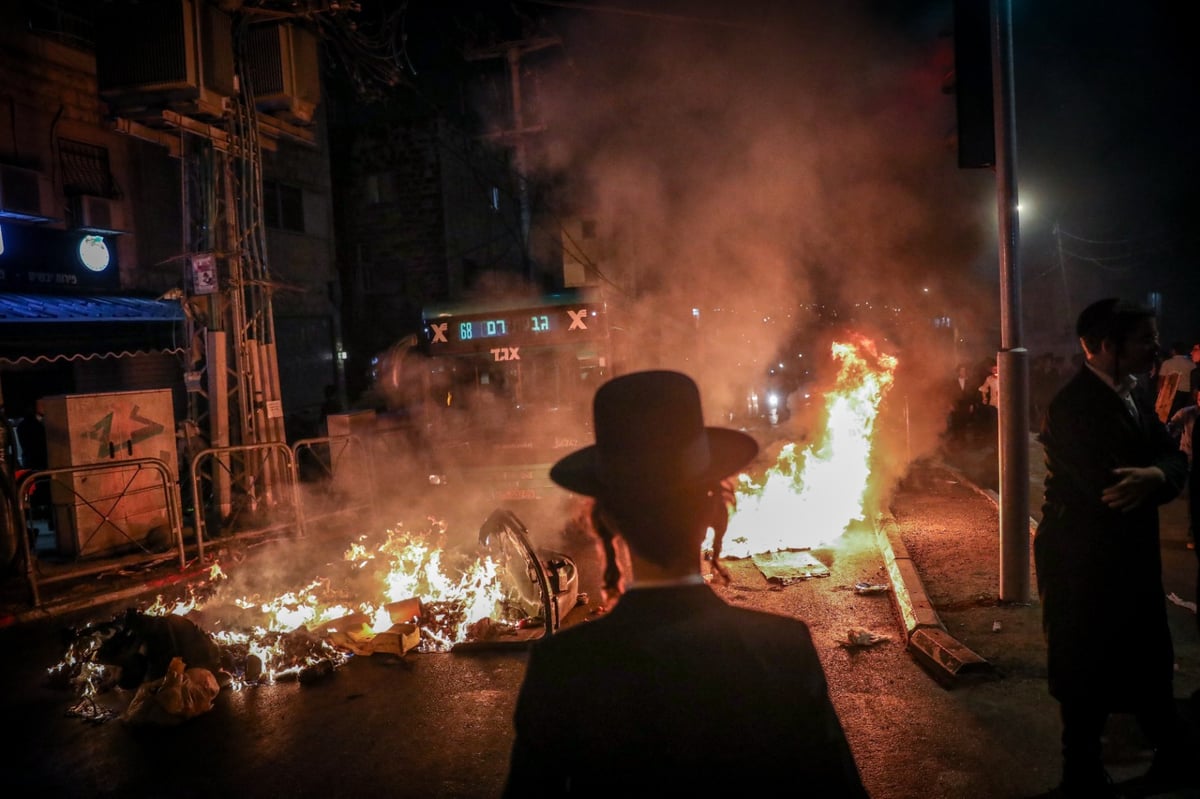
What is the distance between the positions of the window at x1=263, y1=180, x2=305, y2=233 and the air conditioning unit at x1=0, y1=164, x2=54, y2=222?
17.6 feet

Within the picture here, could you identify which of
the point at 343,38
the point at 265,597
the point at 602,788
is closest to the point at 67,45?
the point at 343,38

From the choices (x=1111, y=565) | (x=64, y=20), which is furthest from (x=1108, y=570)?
(x=64, y=20)

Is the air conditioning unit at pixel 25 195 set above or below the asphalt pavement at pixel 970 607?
above

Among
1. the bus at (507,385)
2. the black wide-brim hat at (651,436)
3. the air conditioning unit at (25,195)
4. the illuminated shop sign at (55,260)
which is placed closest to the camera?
the black wide-brim hat at (651,436)

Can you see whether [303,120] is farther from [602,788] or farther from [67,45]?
[602,788]

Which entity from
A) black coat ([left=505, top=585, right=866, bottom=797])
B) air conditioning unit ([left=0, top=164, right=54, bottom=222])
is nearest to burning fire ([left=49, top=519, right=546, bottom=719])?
black coat ([left=505, top=585, right=866, bottom=797])

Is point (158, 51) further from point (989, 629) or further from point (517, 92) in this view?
point (989, 629)

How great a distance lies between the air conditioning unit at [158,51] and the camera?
29.7 feet

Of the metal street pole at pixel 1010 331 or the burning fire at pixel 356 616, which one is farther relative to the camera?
the burning fire at pixel 356 616

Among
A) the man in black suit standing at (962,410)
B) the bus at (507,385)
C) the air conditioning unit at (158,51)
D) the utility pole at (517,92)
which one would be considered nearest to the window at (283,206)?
the utility pole at (517,92)

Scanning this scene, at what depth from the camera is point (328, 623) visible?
6141mm

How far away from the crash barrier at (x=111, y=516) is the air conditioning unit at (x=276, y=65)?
5.13m

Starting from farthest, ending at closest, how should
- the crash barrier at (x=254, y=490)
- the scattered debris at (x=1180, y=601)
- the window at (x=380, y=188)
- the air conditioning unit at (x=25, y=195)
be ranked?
the window at (x=380, y=188)
the air conditioning unit at (x=25, y=195)
the crash barrier at (x=254, y=490)
the scattered debris at (x=1180, y=601)

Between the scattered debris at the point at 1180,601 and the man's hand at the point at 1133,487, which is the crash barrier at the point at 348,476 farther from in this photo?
the man's hand at the point at 1133,487
